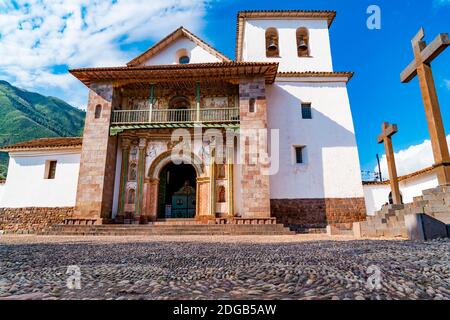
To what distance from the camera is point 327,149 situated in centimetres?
1312

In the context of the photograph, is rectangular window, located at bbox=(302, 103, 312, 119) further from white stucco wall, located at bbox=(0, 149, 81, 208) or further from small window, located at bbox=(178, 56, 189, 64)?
white stucco wall, located at bbox=(0, 149, 81, 208)

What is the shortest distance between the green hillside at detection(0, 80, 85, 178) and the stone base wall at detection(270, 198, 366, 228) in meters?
31.4

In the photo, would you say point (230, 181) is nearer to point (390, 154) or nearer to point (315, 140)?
point (315, 140)

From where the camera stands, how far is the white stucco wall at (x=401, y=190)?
608 inches

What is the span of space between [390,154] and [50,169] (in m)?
14.9

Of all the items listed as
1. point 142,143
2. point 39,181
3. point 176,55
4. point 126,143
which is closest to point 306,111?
point 176,55

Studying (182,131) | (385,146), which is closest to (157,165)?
(182,131)

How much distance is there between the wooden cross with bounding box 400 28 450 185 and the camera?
19.7ft

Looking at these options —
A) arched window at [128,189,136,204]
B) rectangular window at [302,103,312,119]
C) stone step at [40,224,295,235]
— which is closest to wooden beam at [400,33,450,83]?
stone step at [40,224,295,235]

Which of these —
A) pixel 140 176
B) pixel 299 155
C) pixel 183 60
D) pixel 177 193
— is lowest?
pixel 177 193

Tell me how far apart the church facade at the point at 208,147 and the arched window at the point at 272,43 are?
2.52ft

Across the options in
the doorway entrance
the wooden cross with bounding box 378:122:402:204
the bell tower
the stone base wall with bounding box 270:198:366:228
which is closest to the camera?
the wooden cross with bounding box 378:122:402:204

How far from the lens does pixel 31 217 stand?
528 inches

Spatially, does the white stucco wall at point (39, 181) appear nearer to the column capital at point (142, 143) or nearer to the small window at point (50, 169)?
the small window at point (50, 169)
